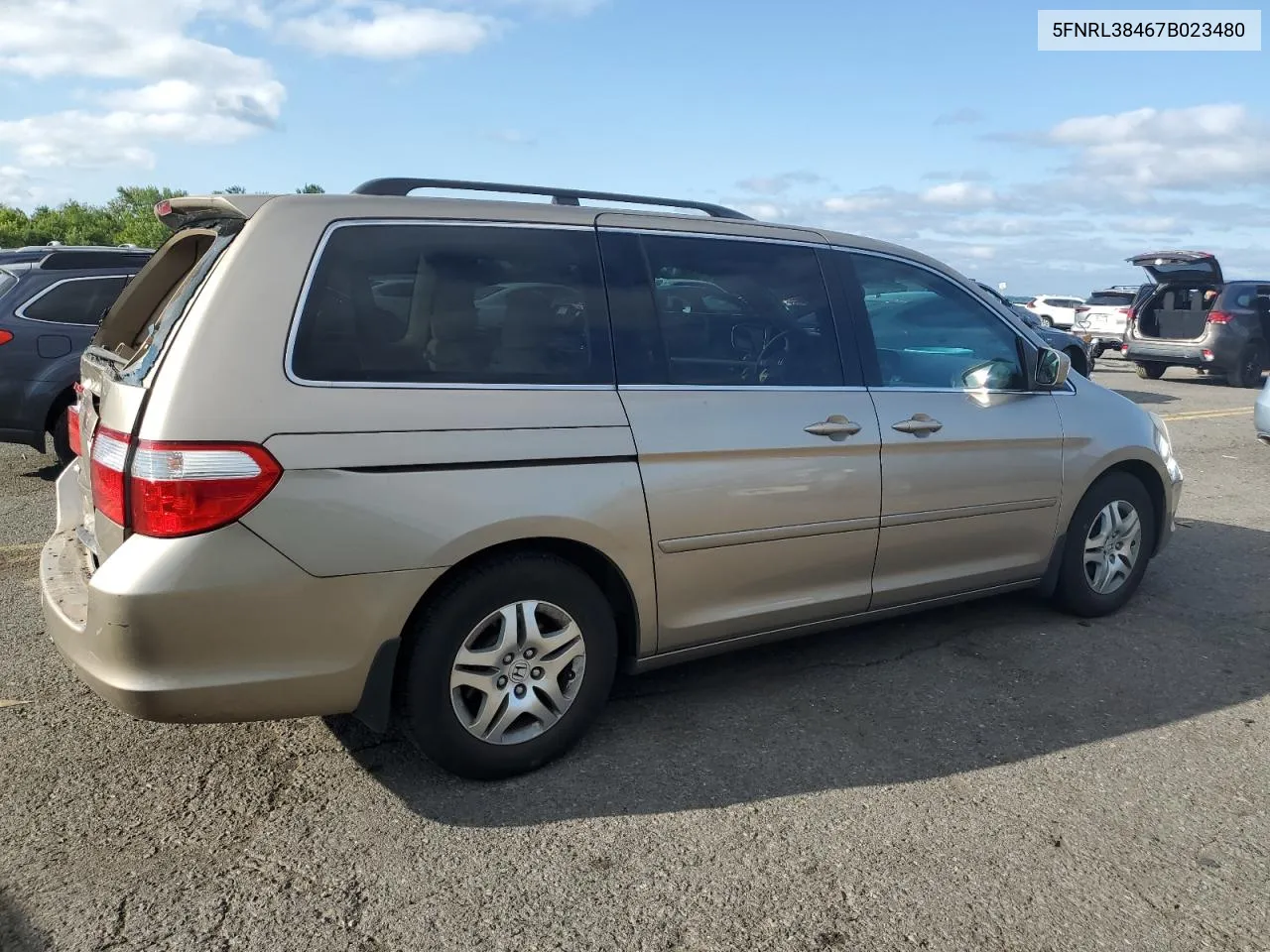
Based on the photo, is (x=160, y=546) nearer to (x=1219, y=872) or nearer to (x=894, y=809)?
(x=894, y=809)

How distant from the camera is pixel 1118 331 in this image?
2156 centimetres

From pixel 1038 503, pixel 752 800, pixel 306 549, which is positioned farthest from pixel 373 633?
pixel 1038 503

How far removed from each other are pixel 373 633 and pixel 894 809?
1.67 m

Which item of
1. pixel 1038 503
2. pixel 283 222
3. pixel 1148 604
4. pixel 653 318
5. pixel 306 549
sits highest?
pixel 283 222

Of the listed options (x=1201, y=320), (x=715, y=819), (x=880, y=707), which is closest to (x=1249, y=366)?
(x=1201, y=320)

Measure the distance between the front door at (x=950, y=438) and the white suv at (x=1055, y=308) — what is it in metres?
26.1

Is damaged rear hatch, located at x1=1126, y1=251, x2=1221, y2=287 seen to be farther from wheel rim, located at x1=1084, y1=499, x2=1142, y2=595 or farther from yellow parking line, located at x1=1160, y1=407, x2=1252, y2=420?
wheel rim, located at x1=1084, y1=499, x2=1142, y2=595

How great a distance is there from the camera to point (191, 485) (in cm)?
272

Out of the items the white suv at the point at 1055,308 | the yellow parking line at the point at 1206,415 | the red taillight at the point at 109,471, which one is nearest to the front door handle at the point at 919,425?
the red taillight at the point at 109,471

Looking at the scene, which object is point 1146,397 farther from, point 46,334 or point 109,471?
point 109,471

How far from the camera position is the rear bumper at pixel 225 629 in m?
2.73

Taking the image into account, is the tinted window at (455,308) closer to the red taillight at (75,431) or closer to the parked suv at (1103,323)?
the red taillight at (75,431)

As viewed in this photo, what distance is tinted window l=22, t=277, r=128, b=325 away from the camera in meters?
7.54

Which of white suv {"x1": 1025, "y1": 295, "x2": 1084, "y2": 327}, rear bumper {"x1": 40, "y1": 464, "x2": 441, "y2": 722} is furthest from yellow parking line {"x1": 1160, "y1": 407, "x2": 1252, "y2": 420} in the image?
white suv {"x1": 1025, "y1": 295, "x2": 1084, "y2": 327}
